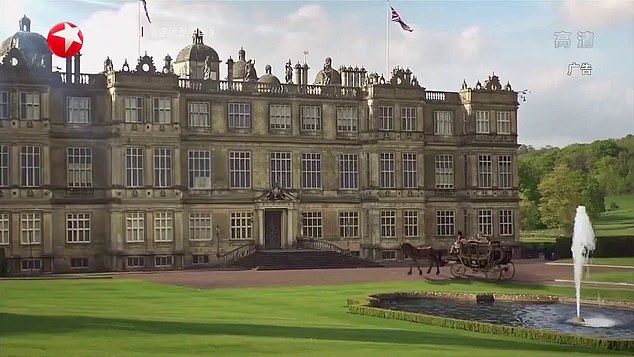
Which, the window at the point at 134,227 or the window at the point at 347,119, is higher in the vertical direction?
the window at the point at 347,119

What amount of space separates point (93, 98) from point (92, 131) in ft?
5.81

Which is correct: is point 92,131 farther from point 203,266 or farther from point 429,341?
point 429,341

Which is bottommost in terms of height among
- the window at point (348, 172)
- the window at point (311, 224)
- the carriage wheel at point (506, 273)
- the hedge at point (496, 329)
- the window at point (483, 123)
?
the carriage wheel at point (506, 273)

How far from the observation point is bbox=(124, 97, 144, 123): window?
185 ft

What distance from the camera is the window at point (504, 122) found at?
67312mm

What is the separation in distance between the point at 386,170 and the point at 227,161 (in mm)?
9792

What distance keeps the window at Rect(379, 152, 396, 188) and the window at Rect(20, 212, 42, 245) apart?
2009cm

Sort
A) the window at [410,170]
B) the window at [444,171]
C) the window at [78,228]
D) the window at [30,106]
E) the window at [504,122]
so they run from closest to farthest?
the window at [30,106] < the window at [78,228] < the window at [410,170] < the window at [444,171] < the window at [504,122]

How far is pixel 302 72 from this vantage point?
67.1 meters

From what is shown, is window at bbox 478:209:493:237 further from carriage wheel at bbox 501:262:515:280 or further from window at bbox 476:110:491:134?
carriage wheel at bbox 501:262:515:280

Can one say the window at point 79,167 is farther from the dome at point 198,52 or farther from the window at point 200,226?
the dome at point 198,52

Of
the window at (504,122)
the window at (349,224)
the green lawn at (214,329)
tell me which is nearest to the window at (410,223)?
the window at (349,224)

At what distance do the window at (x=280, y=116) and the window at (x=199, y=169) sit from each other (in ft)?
14.5

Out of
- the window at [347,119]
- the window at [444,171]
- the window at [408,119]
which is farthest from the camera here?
the window at [444,171]
